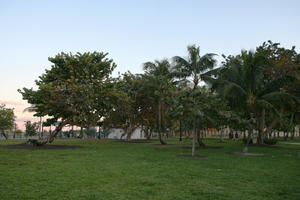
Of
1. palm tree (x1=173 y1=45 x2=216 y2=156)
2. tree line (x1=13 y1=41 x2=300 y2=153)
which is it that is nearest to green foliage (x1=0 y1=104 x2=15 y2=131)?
tree line (x1=13 y1=41 x2=300 y2=153)

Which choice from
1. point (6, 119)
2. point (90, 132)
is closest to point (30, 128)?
Answer: point (6, 119)

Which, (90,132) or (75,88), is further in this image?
(90,132)

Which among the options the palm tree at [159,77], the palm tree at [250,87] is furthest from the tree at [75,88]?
the palm tree at [250,87]

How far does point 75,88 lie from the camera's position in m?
22.1

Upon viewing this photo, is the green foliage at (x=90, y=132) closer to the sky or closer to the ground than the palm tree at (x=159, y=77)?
closer to the ground

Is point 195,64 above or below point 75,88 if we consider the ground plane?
above

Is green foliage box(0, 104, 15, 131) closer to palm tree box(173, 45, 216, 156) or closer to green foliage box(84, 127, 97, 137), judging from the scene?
green foliage box(84, 127, 97, 137)

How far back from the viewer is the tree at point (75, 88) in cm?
2259

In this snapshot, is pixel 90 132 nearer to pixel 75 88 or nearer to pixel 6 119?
pixel 6 119

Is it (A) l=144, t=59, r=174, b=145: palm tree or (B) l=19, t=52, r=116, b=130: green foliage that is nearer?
(B) l=19, t=52, r=116, b=130: green foliage

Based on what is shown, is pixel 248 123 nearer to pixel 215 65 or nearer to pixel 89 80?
pixel 215 65

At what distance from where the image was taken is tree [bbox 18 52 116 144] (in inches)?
890

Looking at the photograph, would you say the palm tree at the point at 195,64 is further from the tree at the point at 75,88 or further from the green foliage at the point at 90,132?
the green foliage at the point at 90,132

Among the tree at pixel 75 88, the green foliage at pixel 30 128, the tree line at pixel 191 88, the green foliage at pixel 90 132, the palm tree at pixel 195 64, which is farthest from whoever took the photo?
the green foliage at pixel 90 132
